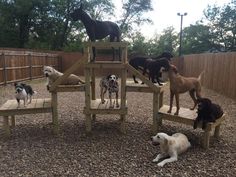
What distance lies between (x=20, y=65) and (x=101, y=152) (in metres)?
12.5

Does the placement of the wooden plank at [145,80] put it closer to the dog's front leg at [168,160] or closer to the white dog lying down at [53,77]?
the white dog lying down at [53,77]

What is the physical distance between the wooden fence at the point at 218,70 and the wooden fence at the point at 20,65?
10.4m

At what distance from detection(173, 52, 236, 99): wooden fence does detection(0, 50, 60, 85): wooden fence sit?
34.1 ft

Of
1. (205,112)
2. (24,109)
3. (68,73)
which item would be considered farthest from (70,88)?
(205,112)

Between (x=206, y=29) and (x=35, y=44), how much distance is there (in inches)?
862

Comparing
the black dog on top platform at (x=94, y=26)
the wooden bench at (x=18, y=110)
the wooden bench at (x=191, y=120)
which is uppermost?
the black dog on top platform at (x=94, y=26)

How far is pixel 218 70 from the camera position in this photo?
13180 millimetres

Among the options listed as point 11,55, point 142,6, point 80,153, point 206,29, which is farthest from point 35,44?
point 80,153

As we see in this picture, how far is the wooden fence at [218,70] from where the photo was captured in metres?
11.4

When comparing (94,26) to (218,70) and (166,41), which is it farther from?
(166,41)

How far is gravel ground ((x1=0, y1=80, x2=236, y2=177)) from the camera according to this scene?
4062 mm

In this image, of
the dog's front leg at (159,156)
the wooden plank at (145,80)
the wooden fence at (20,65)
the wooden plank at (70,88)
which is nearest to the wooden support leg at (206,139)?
the dog's front leg at (159,156)

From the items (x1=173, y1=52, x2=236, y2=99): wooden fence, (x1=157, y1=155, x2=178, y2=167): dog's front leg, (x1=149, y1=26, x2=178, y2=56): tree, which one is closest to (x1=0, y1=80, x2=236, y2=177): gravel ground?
(x1=157, y1=155, x2=178, y2=167): dog's front leg

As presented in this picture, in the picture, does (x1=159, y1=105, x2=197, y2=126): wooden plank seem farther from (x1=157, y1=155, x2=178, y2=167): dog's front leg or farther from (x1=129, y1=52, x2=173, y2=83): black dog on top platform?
(x1=129, y1=52, x2=173, y2=83): black dog on top platform
